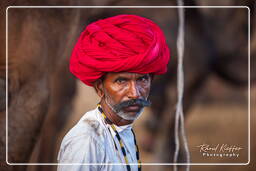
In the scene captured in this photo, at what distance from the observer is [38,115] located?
1.18 metres

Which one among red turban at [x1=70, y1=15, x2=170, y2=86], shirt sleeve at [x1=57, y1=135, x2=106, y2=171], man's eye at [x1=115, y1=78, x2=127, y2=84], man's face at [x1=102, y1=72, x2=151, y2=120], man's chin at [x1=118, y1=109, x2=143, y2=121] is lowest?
shirt sleeve at [x1=57, y1=135, x2=106, y2=171]

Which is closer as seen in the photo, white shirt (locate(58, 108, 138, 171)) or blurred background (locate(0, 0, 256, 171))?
white shirt (locate(58, 108, 138, 171))

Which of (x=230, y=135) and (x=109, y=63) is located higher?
(x=109, y=63)

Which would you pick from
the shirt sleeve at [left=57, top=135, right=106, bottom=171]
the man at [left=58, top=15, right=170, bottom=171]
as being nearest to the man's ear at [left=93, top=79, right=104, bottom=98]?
the man at [left=58, top=15, right=170, bottom=171]

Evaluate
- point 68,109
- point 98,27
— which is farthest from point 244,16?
point 68,109

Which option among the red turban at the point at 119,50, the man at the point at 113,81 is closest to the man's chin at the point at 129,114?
the man at the point at 113,81

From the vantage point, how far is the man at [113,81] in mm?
986

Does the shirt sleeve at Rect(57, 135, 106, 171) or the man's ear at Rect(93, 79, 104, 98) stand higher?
the man's ear at Rect(93, 79, 104, 98)

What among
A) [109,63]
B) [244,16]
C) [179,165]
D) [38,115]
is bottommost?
[179,165]

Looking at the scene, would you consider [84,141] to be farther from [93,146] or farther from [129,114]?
[129,114]

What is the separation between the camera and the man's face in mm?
1016

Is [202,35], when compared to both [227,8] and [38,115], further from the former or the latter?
[38,115]

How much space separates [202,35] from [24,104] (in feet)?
1.75

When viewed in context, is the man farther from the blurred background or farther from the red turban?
the blurred background
